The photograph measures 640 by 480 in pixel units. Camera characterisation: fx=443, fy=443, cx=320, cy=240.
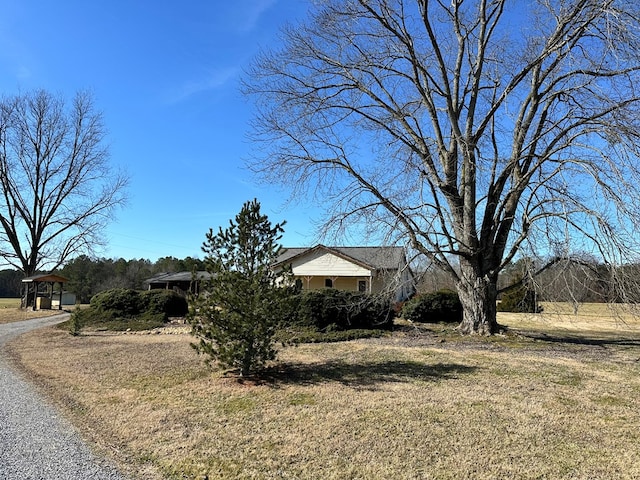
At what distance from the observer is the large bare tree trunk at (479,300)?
40.1ft

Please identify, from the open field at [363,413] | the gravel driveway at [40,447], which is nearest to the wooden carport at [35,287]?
the open field at [363,413]

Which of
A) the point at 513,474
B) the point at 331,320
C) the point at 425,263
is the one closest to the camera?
the point at 513,474

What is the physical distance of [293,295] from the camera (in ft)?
23.6

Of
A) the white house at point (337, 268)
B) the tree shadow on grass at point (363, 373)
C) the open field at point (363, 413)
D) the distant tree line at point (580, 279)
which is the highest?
the white house at point (337, 268)

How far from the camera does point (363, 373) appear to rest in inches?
296

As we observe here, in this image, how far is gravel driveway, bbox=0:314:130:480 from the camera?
3.64 meters

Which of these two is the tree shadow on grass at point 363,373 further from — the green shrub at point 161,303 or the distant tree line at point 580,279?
the green shrub at point 161,303

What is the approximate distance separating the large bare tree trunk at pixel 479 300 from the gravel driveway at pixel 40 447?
401 inches

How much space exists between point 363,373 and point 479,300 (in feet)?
19.9

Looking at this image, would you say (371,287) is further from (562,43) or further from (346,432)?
(346,432)

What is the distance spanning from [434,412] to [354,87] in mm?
10244

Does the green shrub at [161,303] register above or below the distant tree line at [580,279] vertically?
below

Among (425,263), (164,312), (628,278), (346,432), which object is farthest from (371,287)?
(346,432)

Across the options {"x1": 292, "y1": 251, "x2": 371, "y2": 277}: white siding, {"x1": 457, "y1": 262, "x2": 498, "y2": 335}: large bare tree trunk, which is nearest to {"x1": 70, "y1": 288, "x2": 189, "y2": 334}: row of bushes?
{"x1": 457, "y1": 262, "x2": 498, "y2": 335}: large bare tree trunk
